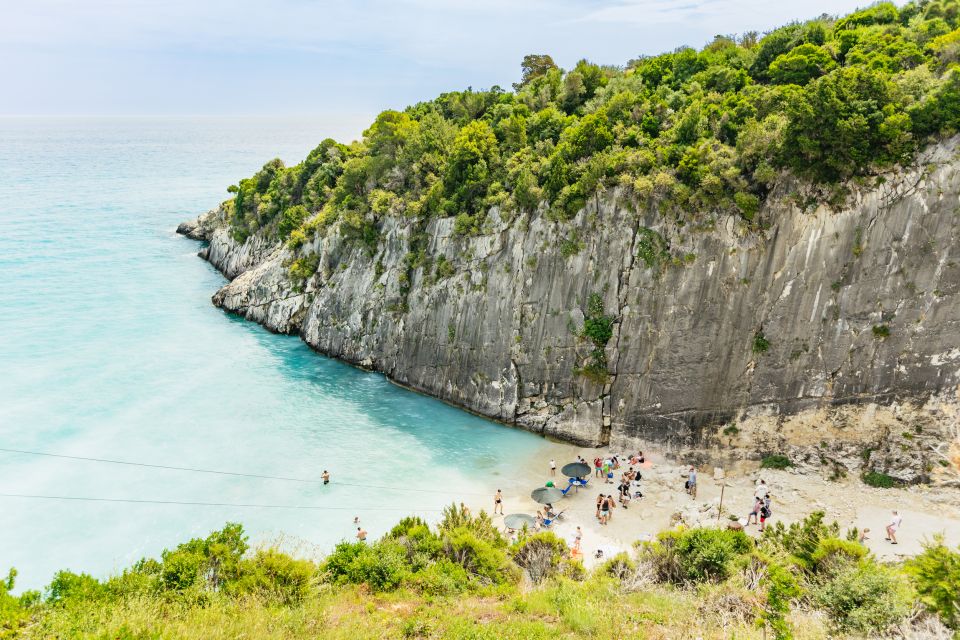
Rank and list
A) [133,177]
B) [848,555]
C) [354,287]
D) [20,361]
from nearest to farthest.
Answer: [848,555], [20,361], [354,287], [133,177]

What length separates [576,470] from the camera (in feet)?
75.9

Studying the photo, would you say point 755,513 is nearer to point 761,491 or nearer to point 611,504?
point 761,491

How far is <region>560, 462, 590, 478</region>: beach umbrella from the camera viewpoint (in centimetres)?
2302

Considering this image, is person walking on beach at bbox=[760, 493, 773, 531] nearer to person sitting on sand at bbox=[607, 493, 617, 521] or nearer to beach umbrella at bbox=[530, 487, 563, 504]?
person sitting on sand at bbox=[607, 493, 617, 521]

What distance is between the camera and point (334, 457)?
84.4 ft

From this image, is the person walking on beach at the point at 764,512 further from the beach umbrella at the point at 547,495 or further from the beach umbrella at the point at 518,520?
the beach umbrella at the point at 518,520

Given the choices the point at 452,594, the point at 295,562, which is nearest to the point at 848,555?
the point at 452,594

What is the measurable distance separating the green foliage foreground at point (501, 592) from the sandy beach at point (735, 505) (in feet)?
14.3

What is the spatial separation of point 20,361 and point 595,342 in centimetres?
3551

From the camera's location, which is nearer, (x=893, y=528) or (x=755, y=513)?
(x=893, y=528)

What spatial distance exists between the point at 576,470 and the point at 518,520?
3726 millimetres

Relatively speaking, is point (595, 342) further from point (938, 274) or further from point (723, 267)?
point (938, 274)

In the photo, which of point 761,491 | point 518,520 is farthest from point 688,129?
point 518,520

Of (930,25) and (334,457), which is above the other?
(930,25)
